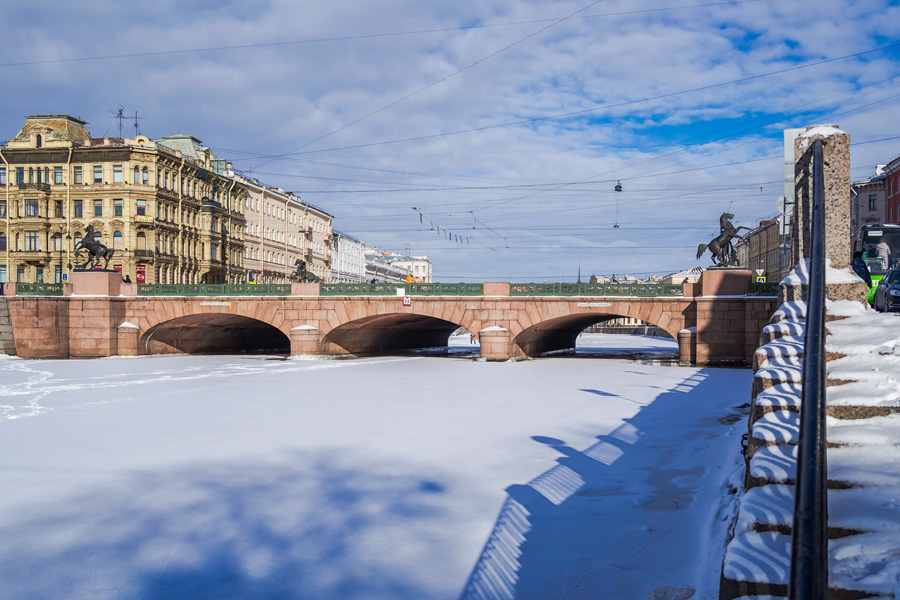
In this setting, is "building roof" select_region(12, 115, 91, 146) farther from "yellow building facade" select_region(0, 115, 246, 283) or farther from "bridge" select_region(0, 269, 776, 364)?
"bridge" select_region(0, 269, 776, 364)

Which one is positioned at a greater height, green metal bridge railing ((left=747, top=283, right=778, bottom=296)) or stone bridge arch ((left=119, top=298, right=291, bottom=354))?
green metal bridge railing ((left=747, top=283, right=778, bottom=296))

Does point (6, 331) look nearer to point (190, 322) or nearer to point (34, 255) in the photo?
point (190, 322)

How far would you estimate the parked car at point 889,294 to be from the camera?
47.1ft

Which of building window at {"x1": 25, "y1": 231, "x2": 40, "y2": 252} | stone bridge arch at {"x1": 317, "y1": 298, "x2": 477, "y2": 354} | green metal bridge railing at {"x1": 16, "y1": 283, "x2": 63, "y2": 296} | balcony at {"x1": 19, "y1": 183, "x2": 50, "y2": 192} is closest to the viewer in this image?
stone bridge arch at {"x1": 317, "y1": 298, "x2": 477, "y2": 354}

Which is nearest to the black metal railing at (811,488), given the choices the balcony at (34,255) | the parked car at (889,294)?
the parked car at (889,294)

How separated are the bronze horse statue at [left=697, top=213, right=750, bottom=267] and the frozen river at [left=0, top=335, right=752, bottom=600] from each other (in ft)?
41.4

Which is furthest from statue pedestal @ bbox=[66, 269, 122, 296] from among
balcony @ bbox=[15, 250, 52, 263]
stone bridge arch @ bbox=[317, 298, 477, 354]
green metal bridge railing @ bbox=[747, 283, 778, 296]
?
green metal bridge railing @ bbox=[747, 283, 778, 296]

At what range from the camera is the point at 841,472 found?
5.10 metres

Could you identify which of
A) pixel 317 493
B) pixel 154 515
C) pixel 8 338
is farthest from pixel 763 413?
pixel 8 338

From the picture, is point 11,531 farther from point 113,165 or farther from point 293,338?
point 113,165

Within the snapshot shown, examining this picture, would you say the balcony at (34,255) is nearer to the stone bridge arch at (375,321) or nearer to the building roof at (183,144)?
the building roof at (183,144)

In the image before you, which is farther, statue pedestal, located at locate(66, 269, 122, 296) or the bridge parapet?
statue pedestal, located at locate(66, 269, 122, 296)

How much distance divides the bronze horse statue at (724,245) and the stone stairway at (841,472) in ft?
76.1

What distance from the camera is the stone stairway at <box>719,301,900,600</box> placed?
424 centimetres
